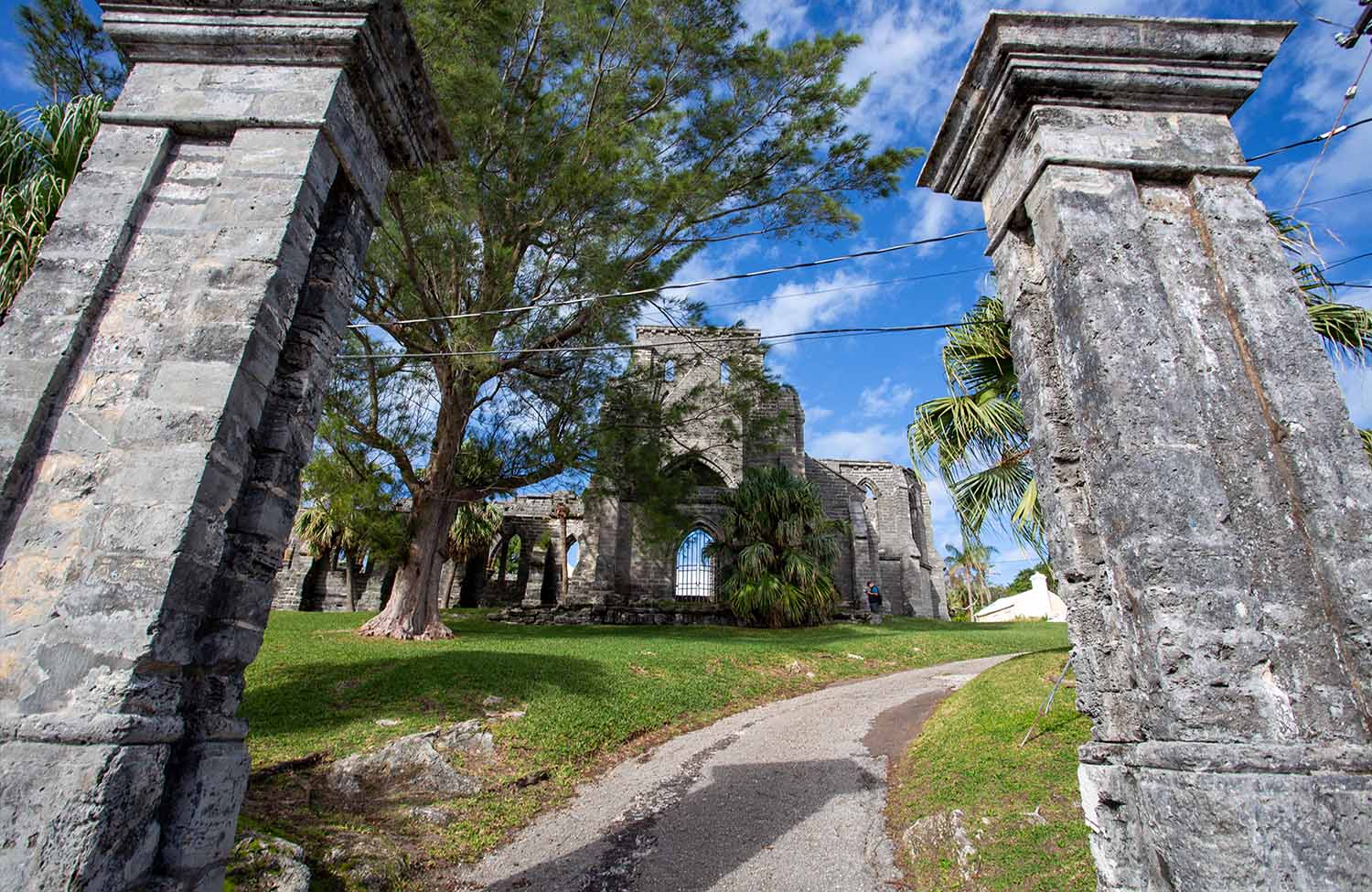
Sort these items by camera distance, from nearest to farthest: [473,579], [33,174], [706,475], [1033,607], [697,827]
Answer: [33,174] < [697,827] < [706,475] < [473,579] < [1033,607]

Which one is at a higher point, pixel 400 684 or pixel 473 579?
pixel 473 579

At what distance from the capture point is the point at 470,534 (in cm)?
2152

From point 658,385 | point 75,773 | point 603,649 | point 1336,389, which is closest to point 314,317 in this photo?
point 75,773

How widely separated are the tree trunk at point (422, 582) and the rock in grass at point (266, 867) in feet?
26.5

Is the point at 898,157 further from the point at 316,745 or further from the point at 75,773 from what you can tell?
the point at 75,773

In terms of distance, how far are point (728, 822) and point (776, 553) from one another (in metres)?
13.0

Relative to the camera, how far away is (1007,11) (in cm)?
303

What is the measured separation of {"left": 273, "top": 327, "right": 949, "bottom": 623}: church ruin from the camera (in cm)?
1736

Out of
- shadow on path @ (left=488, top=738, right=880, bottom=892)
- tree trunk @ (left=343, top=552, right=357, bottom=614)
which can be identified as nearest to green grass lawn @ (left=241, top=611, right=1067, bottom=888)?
shadow on path @ (left=488, top=738, right=880, bottom=892)

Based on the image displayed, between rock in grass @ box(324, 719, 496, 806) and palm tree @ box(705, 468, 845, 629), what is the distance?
38.0 feet

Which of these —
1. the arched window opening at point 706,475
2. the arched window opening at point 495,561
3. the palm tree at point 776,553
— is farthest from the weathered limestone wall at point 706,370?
the arched window opening at point 495,561

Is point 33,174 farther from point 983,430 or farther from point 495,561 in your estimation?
point 495,561

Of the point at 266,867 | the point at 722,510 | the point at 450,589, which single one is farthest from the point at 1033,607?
the point at 266,867

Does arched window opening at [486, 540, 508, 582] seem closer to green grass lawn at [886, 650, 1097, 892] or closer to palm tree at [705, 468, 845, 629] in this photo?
palm tree at [705, 468, 845, 629]
